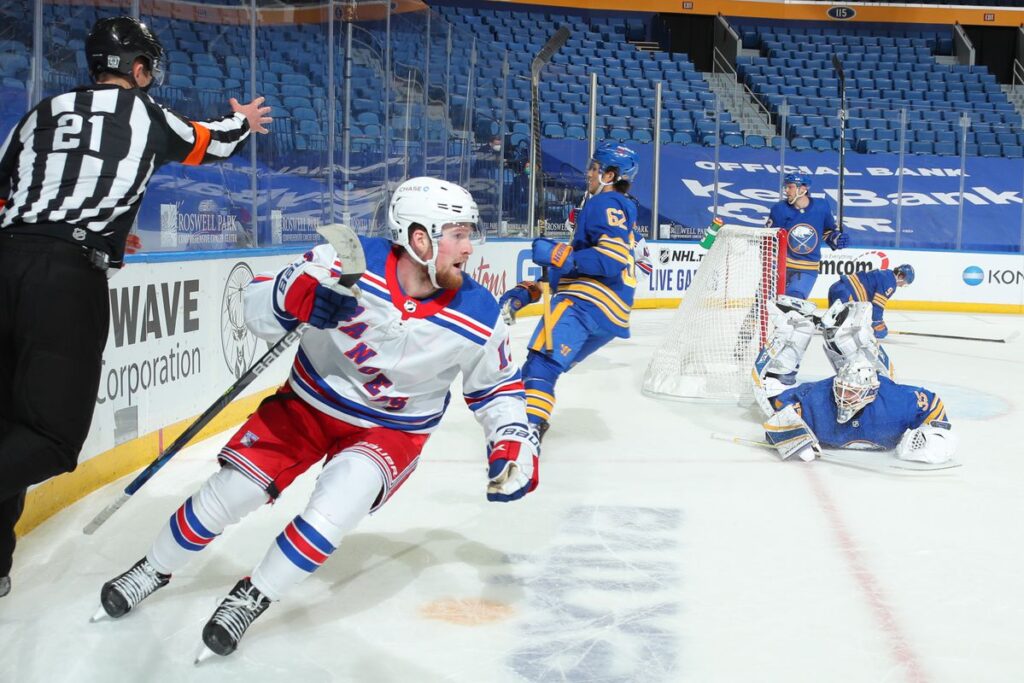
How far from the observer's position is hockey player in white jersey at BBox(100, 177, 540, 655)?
7.16 ft

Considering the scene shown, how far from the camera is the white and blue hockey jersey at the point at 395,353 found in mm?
2324

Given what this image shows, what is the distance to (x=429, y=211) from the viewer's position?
90.7 inches

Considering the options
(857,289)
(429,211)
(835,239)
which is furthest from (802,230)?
(429,211)

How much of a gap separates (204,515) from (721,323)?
3976mm

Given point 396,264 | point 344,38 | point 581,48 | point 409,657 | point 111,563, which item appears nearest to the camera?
point 409,657

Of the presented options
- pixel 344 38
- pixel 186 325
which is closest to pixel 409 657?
pixel 186 325

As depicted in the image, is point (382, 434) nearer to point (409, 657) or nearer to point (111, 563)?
point (409, 657)

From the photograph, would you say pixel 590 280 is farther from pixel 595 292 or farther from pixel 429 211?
pixel 429 211

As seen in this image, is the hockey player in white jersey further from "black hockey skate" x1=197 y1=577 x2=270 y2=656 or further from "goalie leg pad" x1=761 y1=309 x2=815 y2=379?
"goalie leg pad" x1=761 y1=309 x2=815 y2=379

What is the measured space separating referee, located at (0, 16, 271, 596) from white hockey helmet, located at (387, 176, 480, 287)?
515 millimetres

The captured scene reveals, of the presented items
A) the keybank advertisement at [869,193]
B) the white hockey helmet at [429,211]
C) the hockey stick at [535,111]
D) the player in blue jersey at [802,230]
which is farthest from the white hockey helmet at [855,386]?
the keybank advertisement at [869,193]

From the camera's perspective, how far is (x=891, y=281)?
24.1ft

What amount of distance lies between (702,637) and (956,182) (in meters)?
10.5

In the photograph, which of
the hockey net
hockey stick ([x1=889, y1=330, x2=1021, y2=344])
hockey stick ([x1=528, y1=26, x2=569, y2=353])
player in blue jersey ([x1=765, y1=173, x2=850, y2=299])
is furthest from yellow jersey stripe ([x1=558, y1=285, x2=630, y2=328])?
hockey stick ([x1=889, y1=330, x2=1021, y2=344])
